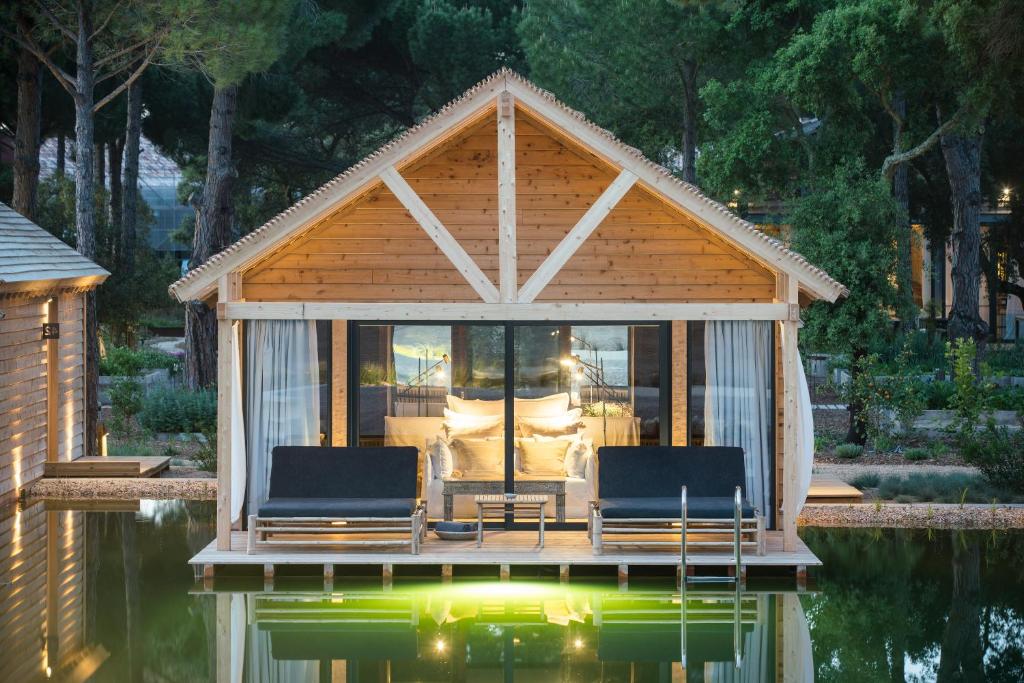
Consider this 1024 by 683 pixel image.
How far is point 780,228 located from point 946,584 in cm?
1045

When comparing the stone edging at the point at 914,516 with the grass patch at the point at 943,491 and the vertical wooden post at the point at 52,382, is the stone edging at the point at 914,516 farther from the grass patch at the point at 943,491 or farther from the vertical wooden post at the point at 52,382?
the vertical wooden post at the point at 52,382

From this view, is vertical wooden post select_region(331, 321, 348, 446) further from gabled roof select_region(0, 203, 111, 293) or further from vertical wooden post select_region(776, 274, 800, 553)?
vertical wooden post select_region(776, 274, 800, 553)

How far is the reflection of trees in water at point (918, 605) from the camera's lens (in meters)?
9.28

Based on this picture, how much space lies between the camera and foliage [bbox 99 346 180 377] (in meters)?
26.2

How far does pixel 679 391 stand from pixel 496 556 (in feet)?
8.21

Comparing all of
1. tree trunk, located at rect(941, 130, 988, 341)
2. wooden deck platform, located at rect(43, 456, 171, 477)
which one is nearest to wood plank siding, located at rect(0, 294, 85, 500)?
wooden deck platform, located at rect(43, 456, 171, 477)

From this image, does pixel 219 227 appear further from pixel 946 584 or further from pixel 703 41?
pixel 946 584

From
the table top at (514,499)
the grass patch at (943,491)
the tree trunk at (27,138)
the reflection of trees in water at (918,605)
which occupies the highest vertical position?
the tree trunk at (27,138)

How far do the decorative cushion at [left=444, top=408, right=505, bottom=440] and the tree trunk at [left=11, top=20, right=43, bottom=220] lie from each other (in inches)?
365

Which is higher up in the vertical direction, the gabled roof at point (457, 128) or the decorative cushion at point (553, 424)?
the gabled roof at point (457, 128)

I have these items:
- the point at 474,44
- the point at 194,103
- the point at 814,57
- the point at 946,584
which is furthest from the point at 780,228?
the point at 194,103

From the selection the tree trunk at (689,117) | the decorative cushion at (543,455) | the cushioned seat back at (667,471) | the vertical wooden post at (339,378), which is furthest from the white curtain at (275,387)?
the tree trunk at (689,117)

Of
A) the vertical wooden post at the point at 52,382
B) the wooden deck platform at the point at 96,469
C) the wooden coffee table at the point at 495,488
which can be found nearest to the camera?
the wooden coffee table at the point at 495,488

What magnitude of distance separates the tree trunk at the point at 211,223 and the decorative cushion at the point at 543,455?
10.5 metres
